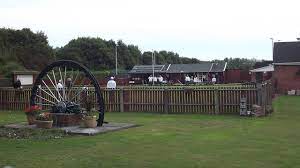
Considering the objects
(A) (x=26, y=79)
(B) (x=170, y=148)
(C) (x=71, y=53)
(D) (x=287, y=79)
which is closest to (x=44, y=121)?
(B) (x=170, y=148)

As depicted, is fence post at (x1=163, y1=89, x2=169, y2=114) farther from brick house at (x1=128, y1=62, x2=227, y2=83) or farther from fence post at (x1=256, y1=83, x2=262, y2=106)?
brick house at (x1=128, y1=62, x2=227, y2=83)

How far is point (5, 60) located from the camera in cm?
6138

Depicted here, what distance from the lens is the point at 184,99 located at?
2434 cm

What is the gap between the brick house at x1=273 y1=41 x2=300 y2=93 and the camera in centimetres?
4753

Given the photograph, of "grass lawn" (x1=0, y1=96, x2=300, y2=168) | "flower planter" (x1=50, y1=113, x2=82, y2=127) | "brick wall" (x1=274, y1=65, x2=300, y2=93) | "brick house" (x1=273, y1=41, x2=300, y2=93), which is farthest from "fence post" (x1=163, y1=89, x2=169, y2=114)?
"brick wall" (x1=274, y1=65, x2=300, y2=93)

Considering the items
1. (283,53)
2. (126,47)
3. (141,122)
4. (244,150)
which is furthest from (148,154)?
(126,47)

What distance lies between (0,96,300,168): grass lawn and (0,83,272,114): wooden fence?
499 centimetres

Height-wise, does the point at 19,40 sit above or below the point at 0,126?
above

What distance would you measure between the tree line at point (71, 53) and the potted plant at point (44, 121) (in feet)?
112

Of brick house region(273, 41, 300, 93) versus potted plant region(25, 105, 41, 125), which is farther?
brick house region(273, 41, 300, 93)

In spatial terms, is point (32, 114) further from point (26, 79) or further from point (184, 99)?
point (26, 79)

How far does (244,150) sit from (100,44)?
9934 cm

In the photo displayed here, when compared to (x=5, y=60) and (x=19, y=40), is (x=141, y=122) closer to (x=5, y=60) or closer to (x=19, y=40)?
(x=5, y=60)

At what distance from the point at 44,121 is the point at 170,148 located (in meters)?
6.30
